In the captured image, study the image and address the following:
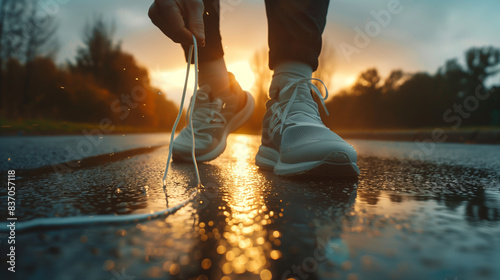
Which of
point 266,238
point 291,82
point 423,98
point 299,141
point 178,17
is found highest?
point 423,98

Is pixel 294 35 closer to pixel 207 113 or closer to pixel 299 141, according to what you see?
pixel 299 141

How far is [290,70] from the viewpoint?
4.47ft

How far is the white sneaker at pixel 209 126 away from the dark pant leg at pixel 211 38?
186 mm

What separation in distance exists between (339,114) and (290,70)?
2058 centimetres

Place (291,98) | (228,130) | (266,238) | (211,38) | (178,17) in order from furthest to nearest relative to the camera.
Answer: (228,130) < (211,38) < (291,98) < (178,17) < (266,238)

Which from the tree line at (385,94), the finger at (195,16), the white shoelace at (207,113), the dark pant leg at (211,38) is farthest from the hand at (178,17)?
the tree line at (385,94)

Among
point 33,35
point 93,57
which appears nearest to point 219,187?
point 93,57

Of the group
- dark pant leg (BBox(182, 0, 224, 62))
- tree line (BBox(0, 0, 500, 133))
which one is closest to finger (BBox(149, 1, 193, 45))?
dark pant leg (BBox(182, 0, 224, 62))

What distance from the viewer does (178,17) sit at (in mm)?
883

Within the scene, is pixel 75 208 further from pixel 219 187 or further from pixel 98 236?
pixel 219 187

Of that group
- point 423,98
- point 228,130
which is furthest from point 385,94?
point 228,130

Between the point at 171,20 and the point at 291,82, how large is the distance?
575 mm

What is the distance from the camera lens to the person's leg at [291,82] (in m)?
1.14

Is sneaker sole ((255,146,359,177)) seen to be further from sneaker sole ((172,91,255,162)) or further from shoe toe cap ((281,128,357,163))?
sneaker sole ((172,91,255,162))
